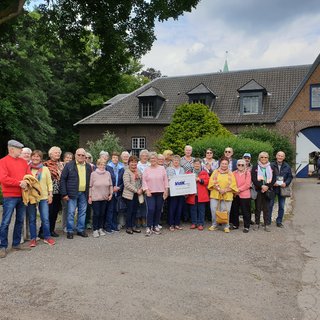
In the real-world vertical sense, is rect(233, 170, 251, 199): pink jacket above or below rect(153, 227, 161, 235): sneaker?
above

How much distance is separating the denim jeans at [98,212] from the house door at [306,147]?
71.1ft

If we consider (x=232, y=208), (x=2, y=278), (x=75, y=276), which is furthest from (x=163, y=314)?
(x=232, y=208)

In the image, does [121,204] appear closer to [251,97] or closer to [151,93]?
[251,97]

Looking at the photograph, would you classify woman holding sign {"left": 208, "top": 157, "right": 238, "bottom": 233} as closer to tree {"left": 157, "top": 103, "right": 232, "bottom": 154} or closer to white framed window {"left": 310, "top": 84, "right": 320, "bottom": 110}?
tree {"left": 157, "top": 103, "right": 232, "bottom": 154}

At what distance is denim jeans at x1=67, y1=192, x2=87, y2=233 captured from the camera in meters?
7.86

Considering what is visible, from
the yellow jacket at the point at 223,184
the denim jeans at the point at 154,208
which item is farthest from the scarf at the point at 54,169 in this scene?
the yellow jacket at the point at 223,184

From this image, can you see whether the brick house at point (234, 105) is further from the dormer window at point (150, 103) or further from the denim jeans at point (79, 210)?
the denim jeans at point (79, 210)

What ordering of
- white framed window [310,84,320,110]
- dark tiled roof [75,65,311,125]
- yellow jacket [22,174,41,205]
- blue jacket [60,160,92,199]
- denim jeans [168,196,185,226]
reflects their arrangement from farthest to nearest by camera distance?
dark tiled roof [75,65,311,125]
white framed window [310,84,320,110]
denim jeans [168,196,185,226]
blue jacket [60,160,92,199]
yellow jacket [22,174,41,205]

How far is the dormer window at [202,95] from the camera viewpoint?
29281 mm

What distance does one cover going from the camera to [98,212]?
320 inches

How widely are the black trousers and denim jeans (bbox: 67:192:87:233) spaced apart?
11.7 ft

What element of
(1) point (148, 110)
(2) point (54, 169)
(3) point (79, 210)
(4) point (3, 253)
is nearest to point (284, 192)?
(3) point (79, 210)

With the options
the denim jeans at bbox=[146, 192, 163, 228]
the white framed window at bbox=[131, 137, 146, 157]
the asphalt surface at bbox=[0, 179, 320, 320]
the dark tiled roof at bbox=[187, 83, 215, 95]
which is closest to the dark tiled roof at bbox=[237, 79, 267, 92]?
the dark tiled roof at bbox=[187, 83, 215, 95]

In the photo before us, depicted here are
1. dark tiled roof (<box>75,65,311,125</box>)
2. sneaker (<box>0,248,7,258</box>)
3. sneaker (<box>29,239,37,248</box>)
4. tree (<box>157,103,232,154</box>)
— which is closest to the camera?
sneaker (<box>0,248,7,258</box>)
